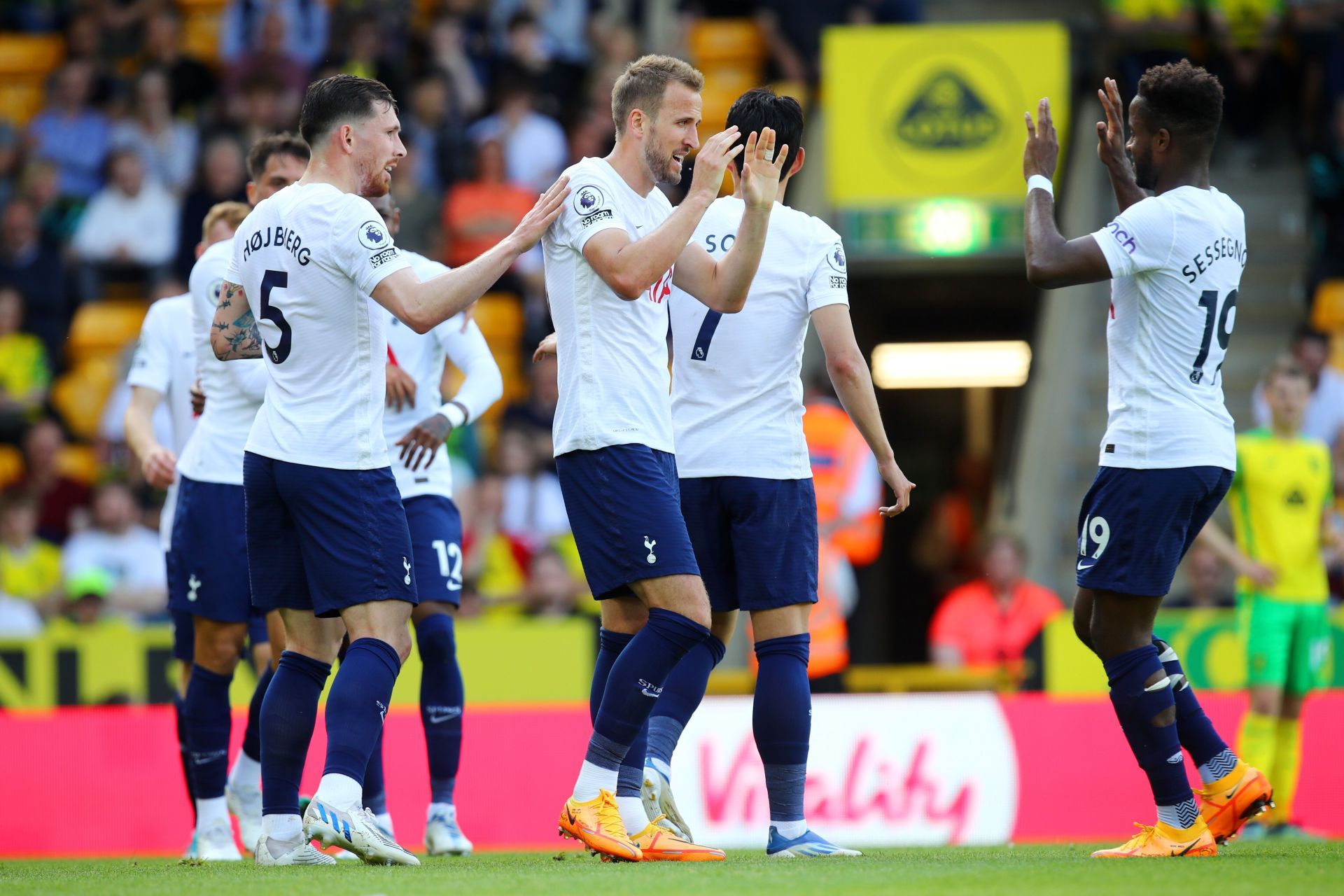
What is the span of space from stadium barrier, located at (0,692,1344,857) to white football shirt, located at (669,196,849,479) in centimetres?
337

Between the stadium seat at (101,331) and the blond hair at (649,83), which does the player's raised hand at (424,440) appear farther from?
the stadium seat at (101,331)

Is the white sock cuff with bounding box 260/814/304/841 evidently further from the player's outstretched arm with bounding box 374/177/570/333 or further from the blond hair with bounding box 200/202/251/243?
the blond hair with bounding box 200/202/251/243

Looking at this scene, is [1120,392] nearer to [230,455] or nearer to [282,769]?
[282,769]

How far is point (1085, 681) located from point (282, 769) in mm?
5604

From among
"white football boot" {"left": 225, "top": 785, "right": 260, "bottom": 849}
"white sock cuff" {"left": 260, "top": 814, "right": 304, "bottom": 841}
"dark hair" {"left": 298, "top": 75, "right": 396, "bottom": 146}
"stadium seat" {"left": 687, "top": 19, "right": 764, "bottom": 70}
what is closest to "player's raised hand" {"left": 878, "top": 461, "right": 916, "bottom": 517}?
"dark hair" {"left": 298, "top": 75, "right": 396, "bottom": 146}

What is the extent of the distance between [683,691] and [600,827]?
0.87m

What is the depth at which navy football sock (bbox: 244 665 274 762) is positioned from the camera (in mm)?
6586

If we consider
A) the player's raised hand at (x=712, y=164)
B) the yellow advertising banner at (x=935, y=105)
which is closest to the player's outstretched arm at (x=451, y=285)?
the player's raised hand at (x=712, y=164)

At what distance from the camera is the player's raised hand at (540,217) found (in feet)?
16.4

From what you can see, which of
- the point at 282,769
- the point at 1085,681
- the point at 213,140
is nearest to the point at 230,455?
the point at 282,769

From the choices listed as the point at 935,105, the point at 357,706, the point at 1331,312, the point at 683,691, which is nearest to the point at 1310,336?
the point at 1331,312

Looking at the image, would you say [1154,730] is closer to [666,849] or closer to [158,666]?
[666,849]

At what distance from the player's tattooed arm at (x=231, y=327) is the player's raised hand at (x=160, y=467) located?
1.36 metres

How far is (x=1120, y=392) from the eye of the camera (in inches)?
217
